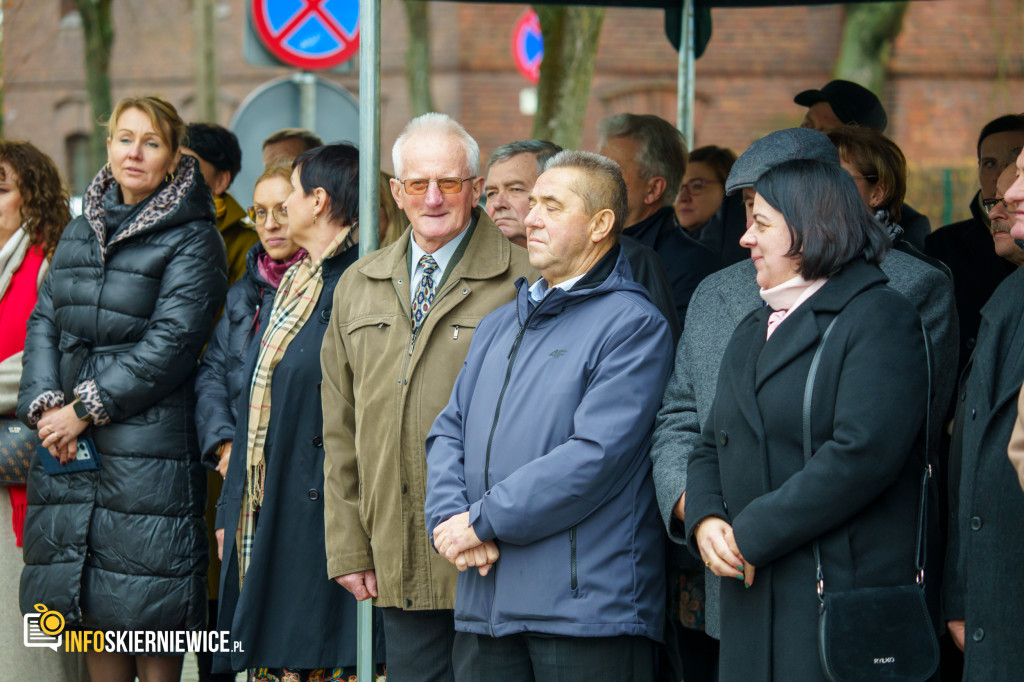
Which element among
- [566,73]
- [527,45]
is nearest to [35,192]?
[566,73]

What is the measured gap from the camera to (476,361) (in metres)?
3.58

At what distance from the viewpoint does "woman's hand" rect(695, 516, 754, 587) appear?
2975 millimetres

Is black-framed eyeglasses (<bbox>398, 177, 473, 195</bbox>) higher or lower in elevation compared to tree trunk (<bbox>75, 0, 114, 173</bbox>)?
lower

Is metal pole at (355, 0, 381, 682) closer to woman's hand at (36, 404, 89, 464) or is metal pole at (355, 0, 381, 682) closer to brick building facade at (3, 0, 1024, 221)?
woman's hand at (36, 404, 89, 464)

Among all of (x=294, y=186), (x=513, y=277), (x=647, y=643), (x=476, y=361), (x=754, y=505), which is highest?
(x=294, y=186)

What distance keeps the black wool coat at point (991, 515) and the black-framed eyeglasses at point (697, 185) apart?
3.73 meters

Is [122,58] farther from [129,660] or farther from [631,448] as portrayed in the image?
[631,448]

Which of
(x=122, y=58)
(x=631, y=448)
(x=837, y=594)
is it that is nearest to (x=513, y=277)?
(x=631, y=448)

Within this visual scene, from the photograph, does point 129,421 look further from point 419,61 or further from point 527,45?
point 527,45

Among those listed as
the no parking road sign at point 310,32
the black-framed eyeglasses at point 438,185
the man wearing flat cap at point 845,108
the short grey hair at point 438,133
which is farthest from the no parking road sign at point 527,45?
the black-framed eyeglasses at point 438,185

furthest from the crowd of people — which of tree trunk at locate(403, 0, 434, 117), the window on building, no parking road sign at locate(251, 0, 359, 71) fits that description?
the window on building

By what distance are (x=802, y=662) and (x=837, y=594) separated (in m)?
0.20

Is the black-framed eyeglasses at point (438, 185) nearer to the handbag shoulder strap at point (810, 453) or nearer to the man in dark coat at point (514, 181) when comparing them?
the man in dark coat at point (514, 181)

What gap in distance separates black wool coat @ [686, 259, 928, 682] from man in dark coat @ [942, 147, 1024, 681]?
5.8 inches
